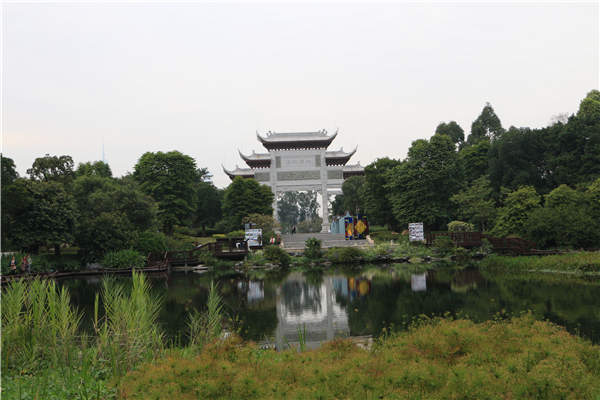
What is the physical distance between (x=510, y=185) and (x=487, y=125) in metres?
21.0

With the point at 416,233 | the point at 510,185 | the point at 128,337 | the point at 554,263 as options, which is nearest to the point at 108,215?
the point at 416,233

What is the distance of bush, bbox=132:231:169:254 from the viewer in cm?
2162

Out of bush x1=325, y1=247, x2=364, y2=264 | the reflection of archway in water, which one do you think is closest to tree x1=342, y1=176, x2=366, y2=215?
bush x1=325, y1=247, x2=364, y2=264

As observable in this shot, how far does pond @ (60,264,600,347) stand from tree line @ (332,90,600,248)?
164 inches

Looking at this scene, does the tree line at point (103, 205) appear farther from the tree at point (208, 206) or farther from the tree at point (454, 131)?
the tree at point (454, 131)

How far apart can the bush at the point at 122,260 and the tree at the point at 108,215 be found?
448 mm

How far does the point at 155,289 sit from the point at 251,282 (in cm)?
338

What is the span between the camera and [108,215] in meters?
20.6

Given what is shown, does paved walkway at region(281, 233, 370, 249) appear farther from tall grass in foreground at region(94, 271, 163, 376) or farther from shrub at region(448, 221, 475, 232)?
tall grass in foreground at region(94, 271, 163, 376)

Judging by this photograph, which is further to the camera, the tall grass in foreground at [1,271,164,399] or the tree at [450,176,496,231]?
the tree at [450,176,496,231]

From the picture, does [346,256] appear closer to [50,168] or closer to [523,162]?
[523,162]

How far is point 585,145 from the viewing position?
22.7 metres

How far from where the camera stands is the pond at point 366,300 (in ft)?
25.5

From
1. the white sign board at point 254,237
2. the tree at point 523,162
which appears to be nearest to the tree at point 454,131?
the tree at point 523,162
